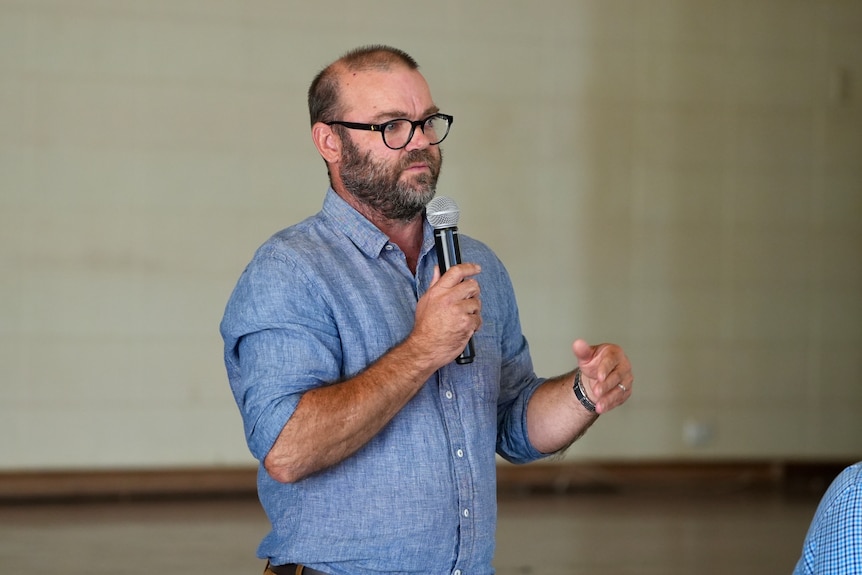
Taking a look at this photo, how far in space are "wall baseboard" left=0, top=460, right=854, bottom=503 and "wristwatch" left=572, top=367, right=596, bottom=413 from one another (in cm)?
429

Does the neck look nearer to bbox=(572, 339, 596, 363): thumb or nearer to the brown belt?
bbox=(572, 339, 596, 363): thumb

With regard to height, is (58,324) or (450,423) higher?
(450,423)

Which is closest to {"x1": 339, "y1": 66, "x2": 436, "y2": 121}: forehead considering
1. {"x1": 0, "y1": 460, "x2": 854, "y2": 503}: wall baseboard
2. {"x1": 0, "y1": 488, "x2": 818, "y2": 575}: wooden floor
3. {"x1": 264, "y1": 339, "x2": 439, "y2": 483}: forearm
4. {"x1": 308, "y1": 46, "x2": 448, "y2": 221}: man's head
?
{"x1": 308, "y1": 46, "x2": 448, "y2": 221}: man's head

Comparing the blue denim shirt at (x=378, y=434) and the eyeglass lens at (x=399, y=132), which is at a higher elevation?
the eyeglass lens at (x=399, y=132)

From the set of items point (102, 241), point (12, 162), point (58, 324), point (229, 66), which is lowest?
point (58, 324)

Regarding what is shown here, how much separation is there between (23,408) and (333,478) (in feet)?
14.9

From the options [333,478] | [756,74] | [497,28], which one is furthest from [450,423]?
[756,74]

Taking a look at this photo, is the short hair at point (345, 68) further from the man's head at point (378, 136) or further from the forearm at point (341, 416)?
the forearm at point (341, 416)

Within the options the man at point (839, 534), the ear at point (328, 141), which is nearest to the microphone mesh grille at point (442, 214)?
the ear at point (328, 141)

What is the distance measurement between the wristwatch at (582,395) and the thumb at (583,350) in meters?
0.10

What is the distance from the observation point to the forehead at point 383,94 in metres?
2.04

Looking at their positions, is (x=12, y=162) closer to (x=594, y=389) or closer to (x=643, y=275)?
(x=643, y=275)

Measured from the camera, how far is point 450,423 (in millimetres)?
1954

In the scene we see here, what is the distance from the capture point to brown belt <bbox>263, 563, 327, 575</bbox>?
1837 millimetres
